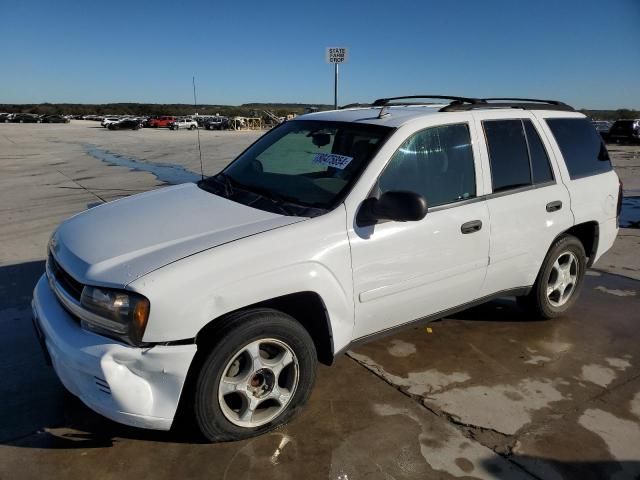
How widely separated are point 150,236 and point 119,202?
1002mm

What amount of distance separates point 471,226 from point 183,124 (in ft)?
181

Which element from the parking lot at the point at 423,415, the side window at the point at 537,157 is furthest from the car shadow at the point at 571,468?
the side window at the point at 537,157

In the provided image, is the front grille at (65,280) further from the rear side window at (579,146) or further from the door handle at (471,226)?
the rear side window at (579,146)

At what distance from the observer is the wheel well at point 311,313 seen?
2.78 metres

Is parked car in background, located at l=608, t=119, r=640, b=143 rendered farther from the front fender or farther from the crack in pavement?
the front fender

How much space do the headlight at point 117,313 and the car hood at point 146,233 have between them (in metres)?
0.06

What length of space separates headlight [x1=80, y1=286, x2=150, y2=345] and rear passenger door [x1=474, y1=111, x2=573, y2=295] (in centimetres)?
237

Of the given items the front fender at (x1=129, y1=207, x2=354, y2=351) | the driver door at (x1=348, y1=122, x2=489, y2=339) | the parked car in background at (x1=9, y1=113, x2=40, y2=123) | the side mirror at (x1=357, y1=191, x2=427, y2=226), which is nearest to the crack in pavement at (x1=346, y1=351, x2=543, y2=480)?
the driver door at (x1=348, y1=122, x2=489, y2=339)

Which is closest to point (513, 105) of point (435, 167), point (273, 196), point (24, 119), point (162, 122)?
point (435, 167)

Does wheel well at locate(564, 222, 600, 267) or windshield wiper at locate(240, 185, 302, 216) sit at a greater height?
windshield wiper at locate(240, 185, 302, 216)

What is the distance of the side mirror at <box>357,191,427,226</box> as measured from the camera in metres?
2.78

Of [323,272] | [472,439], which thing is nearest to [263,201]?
[323,272]

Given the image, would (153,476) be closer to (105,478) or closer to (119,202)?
(105,478)

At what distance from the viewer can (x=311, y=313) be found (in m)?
2.93
